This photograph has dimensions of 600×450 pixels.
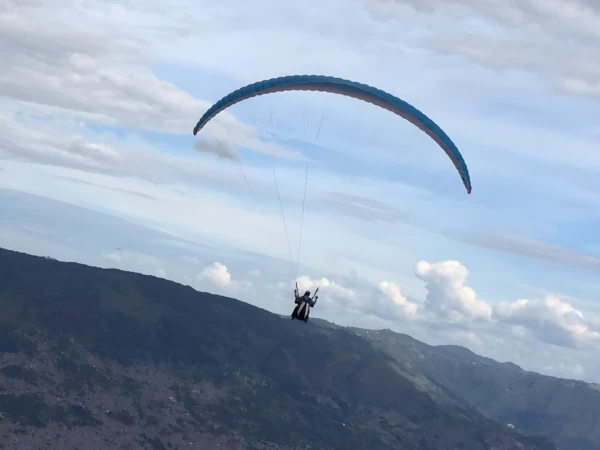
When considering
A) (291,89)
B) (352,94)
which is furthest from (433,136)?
(291,89)

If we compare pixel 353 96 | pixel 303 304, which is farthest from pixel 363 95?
pixel 303 304

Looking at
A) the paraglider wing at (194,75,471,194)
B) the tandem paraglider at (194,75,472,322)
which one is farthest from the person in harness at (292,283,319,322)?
the paraglider wing at (194,75,471,194)

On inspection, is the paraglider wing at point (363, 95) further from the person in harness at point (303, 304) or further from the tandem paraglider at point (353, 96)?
the person in harness at point (303, 304)

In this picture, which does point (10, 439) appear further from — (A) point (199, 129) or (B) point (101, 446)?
(A) point (199, 129)

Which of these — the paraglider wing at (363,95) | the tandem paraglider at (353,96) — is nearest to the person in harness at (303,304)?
the tandem paraglider at (353,96)

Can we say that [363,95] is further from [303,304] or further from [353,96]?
[303,304]

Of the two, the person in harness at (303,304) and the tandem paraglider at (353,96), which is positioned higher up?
the tandem paraglider at (353,96)

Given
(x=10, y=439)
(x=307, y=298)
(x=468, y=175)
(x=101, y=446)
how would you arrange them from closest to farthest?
(x=468, y=175) → (x=307, y=298) → (x=10, y=439) → (x=101, y=446)

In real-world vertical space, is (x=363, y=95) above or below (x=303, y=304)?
above
